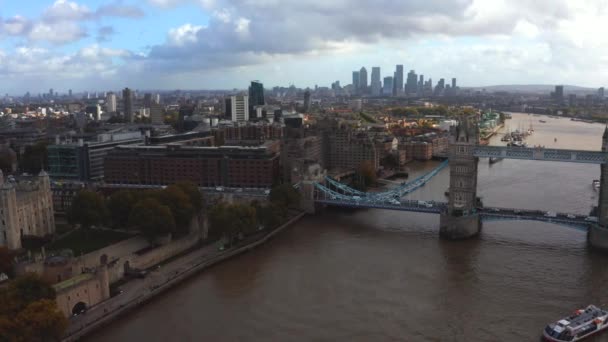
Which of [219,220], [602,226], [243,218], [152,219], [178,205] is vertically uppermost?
[178,205]

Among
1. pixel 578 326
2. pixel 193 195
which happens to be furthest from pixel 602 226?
pixel 193 195

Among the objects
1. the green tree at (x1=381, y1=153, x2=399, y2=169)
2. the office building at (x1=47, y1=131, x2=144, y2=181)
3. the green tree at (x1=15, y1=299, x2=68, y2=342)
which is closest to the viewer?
the green tree at (x1=15, y1=299, x2=68, y2=342)

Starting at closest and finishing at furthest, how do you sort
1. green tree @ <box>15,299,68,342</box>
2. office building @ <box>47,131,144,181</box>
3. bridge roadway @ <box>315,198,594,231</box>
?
green tree @ <box>15,299,68,342</box> → bridge roadway @ <box>315,198,594,231</box> → office building @ <box>47,131,144,181</box>

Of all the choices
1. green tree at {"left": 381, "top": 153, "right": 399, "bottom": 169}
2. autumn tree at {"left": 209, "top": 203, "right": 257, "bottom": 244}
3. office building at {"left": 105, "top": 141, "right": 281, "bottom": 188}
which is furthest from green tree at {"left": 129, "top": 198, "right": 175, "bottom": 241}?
green tree at {"left": 381, "top": 153, "right": 399, "bottom": 169}

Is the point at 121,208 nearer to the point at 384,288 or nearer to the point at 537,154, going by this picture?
the point at 384,288

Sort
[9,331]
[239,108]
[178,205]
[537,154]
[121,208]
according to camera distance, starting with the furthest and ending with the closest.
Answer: [239,108], [537,154], [121,208], [178,205], [9,331]

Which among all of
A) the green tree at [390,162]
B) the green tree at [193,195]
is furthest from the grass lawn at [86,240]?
the green tree at [390,162]

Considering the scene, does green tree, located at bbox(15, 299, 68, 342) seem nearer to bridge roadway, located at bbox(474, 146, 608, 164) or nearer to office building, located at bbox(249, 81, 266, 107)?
bridge roadway, located at bbox(474, 146, 608, 164)
